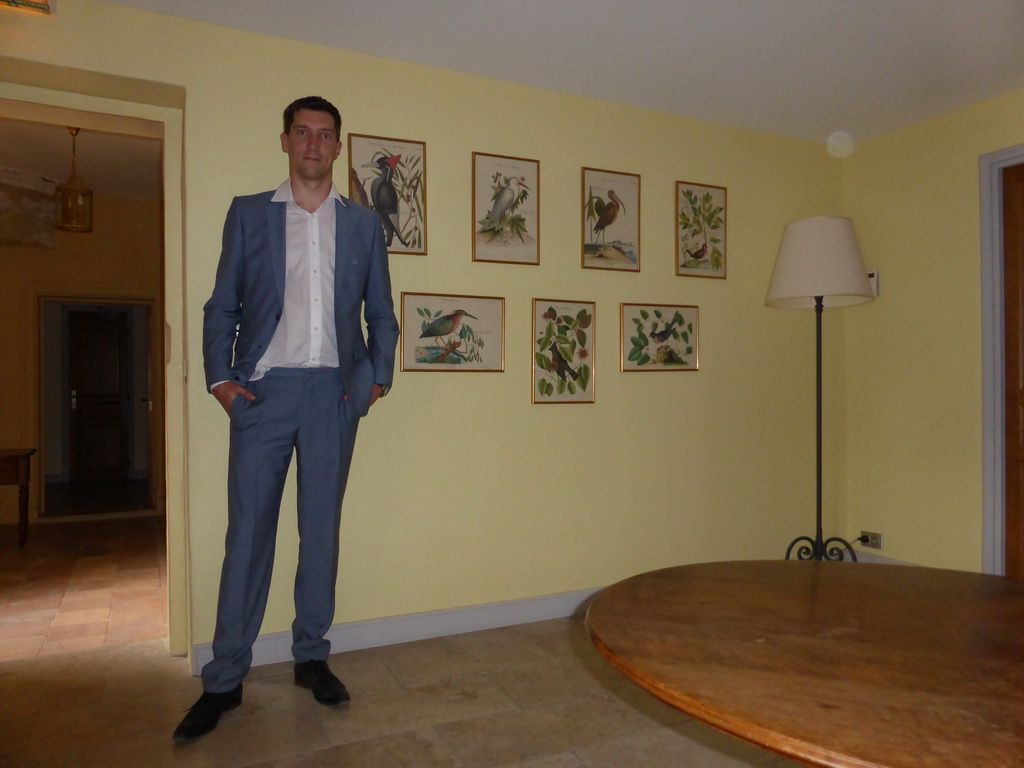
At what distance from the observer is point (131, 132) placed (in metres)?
2.77

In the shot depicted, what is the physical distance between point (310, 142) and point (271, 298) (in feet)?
1.65

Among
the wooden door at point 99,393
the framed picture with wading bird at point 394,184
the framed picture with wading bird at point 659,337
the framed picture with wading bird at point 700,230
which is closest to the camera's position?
the framed picture with wading bird at point 394,184

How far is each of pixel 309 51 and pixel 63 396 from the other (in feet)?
21.9

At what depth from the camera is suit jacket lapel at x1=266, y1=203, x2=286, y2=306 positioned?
217 cm

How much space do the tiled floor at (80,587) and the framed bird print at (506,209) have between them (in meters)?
2.07

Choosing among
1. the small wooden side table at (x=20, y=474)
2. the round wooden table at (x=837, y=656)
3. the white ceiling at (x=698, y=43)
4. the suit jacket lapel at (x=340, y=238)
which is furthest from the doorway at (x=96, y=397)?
the round wooden table at (x=837, y=656)

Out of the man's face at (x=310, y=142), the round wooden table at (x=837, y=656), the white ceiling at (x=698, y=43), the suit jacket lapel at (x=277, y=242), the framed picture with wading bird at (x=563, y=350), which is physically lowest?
the round wooden table at (x=837, y=656)

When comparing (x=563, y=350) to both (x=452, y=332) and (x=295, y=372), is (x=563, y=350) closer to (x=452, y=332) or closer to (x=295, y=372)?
(x=452, y=332)

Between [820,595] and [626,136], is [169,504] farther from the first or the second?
[626,136]

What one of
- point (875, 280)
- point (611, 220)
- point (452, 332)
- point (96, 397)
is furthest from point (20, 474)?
point (875, 280)

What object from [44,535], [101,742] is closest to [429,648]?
[101,742]

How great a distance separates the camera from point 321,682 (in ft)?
7.23

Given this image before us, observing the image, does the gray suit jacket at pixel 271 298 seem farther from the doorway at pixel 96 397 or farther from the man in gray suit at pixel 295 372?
the doorway at pixel 96 397

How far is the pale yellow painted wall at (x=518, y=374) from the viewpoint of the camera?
8.11 feet
